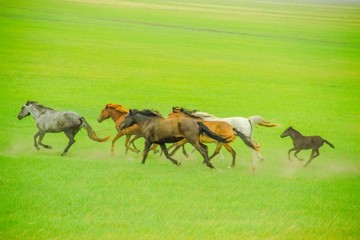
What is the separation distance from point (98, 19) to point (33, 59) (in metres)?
20.7

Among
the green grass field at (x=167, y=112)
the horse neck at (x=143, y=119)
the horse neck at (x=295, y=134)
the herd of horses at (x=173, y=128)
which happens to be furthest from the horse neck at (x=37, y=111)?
the horse neck at (x=295, y=134)

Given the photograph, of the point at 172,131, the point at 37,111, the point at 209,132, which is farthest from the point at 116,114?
the point at 209,132

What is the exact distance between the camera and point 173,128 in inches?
406

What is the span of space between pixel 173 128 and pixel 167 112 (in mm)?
6361

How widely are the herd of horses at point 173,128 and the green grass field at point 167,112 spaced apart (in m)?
0.40

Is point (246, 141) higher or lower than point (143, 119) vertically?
lower

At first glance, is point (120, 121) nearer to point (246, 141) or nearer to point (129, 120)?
point (129, 120)

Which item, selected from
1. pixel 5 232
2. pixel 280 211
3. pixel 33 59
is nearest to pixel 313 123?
pixel 280 211

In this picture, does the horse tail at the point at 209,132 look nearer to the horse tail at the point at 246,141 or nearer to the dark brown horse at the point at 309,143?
the horse tail at the point at 246,141

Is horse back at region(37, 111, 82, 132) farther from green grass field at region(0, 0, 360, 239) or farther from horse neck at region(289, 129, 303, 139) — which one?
horse neck at region(289, 129, 303, 139)

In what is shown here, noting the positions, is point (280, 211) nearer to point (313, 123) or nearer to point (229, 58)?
point (313, 123)

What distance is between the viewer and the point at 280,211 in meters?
8.33

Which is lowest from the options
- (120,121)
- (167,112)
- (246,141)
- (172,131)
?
(167,112)

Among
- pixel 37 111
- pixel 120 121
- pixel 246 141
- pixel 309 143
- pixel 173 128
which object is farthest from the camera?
pixel 120 121
